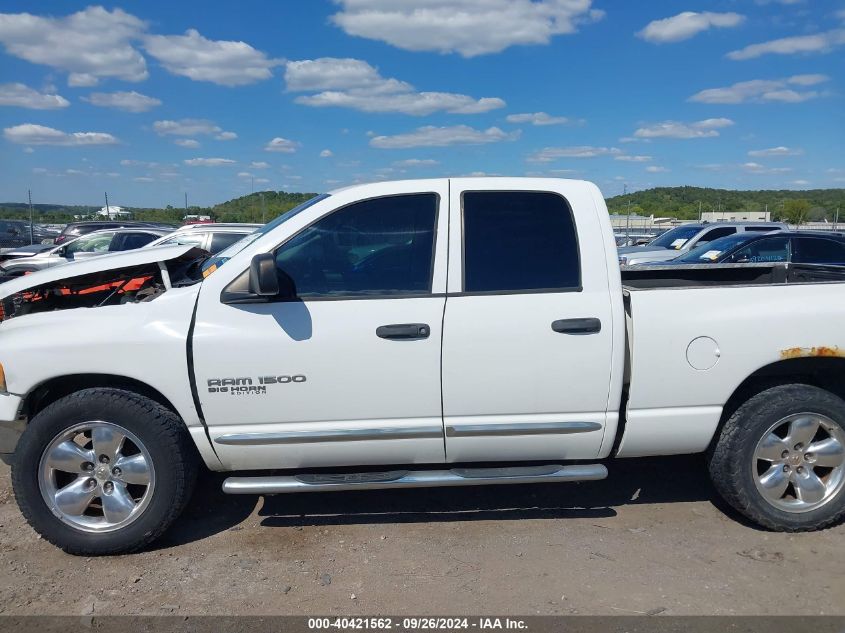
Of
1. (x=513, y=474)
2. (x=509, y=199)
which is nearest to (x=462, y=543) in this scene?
(x=513, y=474)

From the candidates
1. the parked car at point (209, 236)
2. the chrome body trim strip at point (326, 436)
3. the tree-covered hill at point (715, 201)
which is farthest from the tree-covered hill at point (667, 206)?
the chrome body trim strip at point (326, 436)

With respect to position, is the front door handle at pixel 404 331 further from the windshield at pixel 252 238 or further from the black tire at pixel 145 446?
the black tire at pixel 145 446

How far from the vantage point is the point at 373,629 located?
9.55 ft

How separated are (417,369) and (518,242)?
890 mm

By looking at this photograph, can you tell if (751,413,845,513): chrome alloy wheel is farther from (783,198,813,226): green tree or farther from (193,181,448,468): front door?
(783,198,813,226): green tree

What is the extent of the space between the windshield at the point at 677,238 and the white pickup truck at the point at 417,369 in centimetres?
1336

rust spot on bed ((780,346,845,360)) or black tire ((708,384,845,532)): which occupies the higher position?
rust spot on bed ((780,346,845,360))

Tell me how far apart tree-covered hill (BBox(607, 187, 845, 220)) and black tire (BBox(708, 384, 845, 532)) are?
1083 inches

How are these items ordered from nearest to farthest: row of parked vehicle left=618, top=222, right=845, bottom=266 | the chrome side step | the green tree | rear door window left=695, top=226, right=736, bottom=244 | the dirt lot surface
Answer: the dirt lot surface, the chrome side step, row of parked vehicle left=618, top=222, right=845, bottom=266, rear door window left=695, top=226, right=736, bottom=244, the green tree

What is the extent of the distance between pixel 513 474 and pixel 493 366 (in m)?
0.64

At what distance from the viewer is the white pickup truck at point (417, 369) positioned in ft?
11.1

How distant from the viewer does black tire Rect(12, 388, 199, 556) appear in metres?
3.39

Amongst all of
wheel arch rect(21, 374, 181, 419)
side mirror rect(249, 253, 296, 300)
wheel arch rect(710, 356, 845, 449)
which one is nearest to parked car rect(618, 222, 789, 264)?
wheel arch rect(710, 356, 845, 449)

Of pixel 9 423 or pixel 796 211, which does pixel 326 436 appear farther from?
pixel 796 211
